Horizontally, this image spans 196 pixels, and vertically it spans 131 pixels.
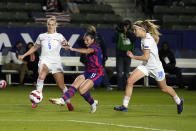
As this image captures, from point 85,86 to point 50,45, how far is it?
6.59 ft

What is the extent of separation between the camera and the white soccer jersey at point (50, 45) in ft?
47.2

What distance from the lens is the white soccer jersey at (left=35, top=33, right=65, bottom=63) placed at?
1439 centimetres

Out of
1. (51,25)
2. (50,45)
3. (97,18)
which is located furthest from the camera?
(97,18)

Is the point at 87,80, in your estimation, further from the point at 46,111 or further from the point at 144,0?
the point at 144,0

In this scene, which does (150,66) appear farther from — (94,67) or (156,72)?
(94,67)

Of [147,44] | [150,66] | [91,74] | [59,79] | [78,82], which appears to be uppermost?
[147,44]

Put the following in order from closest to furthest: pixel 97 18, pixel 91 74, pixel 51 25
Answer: pixel 91 74 < pixel 51 25 < pixel 97 18

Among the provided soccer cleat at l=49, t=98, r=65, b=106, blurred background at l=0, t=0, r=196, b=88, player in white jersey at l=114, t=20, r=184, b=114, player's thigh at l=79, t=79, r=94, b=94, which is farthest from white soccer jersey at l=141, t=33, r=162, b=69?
blurred background at l=0, t=0, r=196, b=88

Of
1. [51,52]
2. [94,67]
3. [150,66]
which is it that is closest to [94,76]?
[94,67]

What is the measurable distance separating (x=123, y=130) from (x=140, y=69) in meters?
3.74

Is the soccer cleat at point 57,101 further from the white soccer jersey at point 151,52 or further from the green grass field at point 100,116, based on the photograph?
the white soccer jersey at point 151,52

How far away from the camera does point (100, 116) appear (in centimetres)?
1212

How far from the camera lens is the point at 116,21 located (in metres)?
26.9

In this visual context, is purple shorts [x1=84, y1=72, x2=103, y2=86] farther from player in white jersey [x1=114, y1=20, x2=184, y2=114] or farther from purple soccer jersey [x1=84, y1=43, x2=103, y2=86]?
player in white jersey [x1=114, y1=20, x2=184, y2=114]
